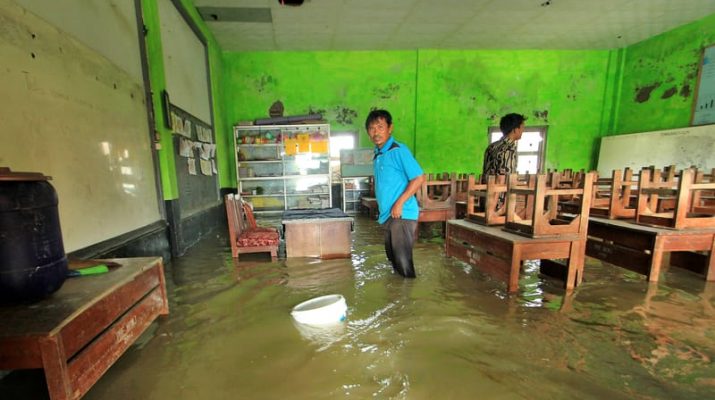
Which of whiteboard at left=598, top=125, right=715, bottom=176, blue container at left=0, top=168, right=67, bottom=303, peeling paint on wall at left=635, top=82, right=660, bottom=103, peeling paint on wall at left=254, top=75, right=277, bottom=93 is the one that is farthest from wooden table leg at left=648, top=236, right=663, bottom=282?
peeling paint on wall at left=254, top=75, right=277, bottom=93

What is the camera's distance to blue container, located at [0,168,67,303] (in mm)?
1192

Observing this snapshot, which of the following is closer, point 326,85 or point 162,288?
point 162,288

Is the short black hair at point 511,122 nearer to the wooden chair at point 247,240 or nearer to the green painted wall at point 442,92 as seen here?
the wooden chair at point 247,240

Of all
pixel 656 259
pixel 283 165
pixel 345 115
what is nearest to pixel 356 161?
pixel 345 115

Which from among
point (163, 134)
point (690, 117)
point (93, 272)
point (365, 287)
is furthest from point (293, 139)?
point (690, 117)

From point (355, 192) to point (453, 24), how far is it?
4.26 meters

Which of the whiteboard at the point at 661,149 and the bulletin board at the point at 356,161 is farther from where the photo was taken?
the bulletin board at the point at 356,161

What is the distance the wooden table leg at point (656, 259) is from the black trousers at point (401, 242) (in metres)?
2.03

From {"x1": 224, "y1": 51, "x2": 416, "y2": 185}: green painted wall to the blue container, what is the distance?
20.1 feet

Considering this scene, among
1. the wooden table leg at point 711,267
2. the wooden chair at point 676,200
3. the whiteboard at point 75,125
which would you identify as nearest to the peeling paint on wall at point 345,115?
the whiteboard at point 75,125

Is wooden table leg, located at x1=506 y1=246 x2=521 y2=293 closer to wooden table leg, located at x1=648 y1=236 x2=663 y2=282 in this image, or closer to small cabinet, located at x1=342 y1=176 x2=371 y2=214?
wooden table leg, located at x1=648 y1=236 x2=663 y2=282

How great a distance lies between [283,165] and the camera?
23.4 feet

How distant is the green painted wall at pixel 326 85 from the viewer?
22.7ft

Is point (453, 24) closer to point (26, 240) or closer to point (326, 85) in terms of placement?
point (326, 85)
